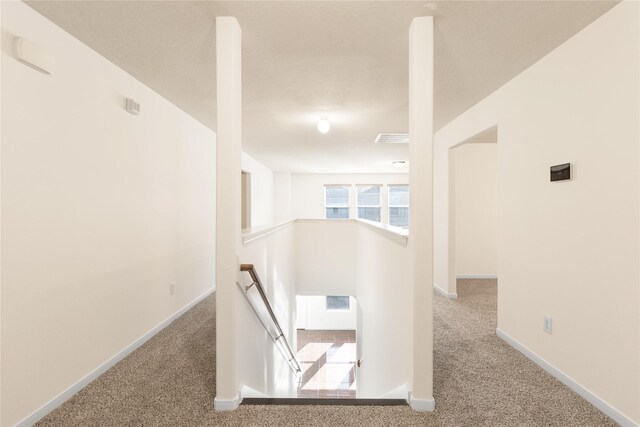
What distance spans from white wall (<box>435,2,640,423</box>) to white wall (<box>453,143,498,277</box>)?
2.76 m

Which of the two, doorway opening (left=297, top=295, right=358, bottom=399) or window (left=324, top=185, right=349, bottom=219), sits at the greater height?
window (left=324, top=185, right=349, bottom=219)

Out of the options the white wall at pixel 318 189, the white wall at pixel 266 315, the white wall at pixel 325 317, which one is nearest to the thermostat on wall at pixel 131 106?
the white wall at pixel 266 315

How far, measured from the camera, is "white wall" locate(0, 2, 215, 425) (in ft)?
5.53

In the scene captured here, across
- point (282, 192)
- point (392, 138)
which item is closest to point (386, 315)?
point (392, 138)

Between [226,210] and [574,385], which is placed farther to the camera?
[574,385]

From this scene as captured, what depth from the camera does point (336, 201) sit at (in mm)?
9750

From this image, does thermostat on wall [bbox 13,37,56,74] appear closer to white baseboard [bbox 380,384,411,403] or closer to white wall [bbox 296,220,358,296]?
white baseboard [bbox 380,384,411,403]

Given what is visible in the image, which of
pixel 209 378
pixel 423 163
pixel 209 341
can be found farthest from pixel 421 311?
pixel 209 341

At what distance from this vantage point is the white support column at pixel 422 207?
1835mm

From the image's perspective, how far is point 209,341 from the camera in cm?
288

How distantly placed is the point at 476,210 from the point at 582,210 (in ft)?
12.1

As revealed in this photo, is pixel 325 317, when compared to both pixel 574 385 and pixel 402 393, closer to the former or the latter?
pixel 402 393

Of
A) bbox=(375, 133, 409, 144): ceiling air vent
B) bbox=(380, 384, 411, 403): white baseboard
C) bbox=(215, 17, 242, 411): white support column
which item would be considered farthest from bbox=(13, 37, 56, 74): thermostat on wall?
bbox=(375, 133, 409, 144): ceiling air vent

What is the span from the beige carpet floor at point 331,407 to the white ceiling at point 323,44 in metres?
2.36
